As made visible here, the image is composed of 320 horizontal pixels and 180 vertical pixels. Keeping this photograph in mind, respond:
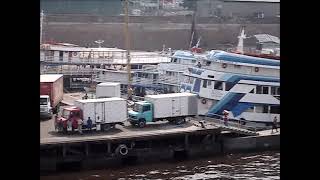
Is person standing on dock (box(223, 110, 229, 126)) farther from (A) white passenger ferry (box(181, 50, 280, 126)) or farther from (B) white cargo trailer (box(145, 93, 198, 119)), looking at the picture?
(B) white cargo trailer (box(145, 93, 198, 119))

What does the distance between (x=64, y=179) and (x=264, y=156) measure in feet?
23.8

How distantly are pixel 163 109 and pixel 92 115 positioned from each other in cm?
269

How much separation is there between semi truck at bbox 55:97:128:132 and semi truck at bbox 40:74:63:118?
209 cm

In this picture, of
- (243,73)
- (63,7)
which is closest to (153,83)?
(243,73)

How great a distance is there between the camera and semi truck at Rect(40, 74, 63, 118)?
18703 mm

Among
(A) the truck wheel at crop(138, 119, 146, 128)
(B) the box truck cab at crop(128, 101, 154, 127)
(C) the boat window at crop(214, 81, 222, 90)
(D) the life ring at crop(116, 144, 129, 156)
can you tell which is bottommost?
(D) the life ring at crop(116, 144, 129, 156)

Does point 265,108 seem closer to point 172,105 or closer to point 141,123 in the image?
point 172,105

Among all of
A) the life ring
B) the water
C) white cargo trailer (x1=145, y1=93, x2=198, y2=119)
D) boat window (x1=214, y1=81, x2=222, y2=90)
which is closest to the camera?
the water

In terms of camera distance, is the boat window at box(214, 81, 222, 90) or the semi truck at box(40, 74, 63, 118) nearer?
the semi truck at box(40, 74, 63, 118)

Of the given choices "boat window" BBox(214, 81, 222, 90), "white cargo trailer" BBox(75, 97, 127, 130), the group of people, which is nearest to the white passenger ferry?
"boat window" BBox(214, 81, 222, 90)

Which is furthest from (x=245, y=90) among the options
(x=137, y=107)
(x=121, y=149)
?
(x=121, y=149)

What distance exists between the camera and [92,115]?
16.5m

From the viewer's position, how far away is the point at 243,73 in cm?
2142
